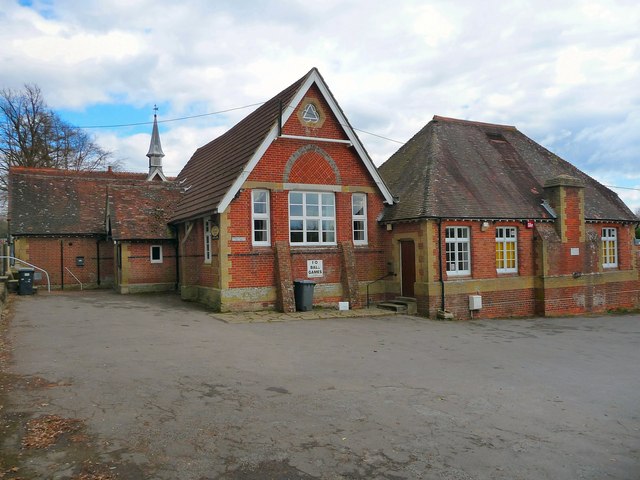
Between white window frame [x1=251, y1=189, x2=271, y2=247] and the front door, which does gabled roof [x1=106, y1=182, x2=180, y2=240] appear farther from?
the front door

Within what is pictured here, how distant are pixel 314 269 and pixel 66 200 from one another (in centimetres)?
1593

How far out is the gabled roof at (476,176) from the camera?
19.1 m

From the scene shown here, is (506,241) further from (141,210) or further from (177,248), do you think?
(141,210)

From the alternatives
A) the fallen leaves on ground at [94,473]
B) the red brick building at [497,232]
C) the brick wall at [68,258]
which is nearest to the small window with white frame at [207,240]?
the red brick building at [497,232]

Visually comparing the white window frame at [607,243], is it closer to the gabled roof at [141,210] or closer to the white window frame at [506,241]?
the white window frame at [506,241]

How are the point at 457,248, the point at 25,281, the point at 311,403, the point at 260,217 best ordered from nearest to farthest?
the point at 311,403, the point at 260,217, the point at 457,248, the point at 25,281

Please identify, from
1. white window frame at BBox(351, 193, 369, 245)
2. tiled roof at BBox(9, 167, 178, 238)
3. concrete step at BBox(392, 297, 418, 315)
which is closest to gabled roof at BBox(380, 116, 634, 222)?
white window frame at BBox(351, 193, 369, 245)

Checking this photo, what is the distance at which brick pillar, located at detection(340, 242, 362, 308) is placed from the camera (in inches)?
722

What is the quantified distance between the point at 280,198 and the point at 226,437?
12.5 m

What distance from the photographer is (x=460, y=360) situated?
11.1m

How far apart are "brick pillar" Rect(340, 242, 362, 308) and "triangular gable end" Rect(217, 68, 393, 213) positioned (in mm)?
2724

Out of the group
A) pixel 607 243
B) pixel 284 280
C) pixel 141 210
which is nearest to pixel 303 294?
pixel 284 280

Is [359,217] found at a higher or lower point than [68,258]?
higher

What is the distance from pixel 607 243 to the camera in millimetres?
23422
